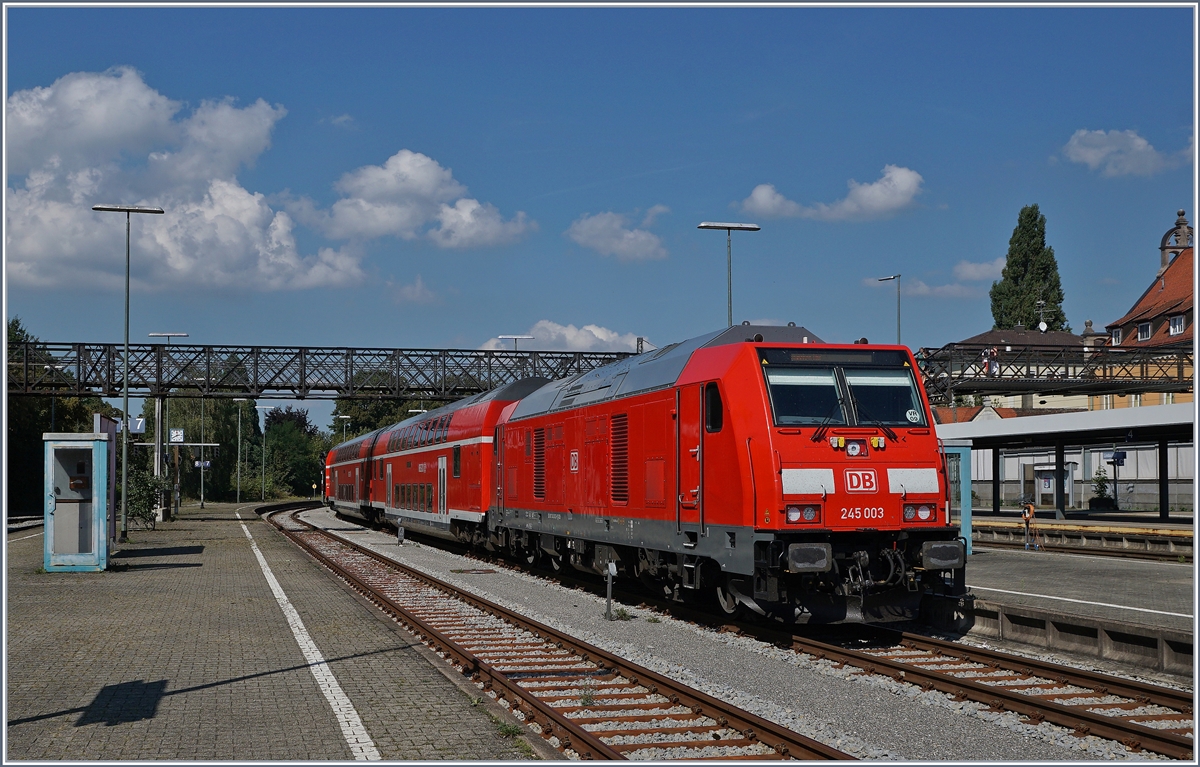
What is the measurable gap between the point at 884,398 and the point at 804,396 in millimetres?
1073

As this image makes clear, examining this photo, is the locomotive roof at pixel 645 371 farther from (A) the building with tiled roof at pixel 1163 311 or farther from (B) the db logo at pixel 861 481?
(A) the building with tiled roof at pixel 1163 311

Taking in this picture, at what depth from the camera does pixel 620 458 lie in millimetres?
17109

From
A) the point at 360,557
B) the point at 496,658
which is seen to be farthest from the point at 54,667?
the point at 360,557

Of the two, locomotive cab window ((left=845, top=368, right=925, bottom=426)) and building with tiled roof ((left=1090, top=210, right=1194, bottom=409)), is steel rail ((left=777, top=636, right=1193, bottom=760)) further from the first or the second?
building with tiled roof ((left=1090, top=210, right=1194, bottom=409))

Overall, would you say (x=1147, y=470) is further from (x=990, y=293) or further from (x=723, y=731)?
(x=723, y=731)

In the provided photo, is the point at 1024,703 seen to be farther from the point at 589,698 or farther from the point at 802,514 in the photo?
the point at 589,698

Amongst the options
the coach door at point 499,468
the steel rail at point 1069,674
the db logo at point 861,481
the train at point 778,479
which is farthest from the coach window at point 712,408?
the coach door at point 499,468

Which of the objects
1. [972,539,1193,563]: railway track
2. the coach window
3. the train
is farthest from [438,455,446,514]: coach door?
the coach window

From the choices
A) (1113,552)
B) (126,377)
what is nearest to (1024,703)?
(1113,552)

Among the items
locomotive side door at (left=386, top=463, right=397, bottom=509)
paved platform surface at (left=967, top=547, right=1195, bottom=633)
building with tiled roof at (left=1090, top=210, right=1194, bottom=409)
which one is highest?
building with tiled roof at (left=1090, top=210, right=1194, bottom=409)

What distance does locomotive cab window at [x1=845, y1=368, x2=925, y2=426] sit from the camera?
1354cm

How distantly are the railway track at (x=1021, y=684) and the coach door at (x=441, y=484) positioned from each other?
17010 millimetres

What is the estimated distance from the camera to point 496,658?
12695 millimetres

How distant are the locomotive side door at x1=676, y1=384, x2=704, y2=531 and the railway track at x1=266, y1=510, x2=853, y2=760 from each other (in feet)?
7.49
